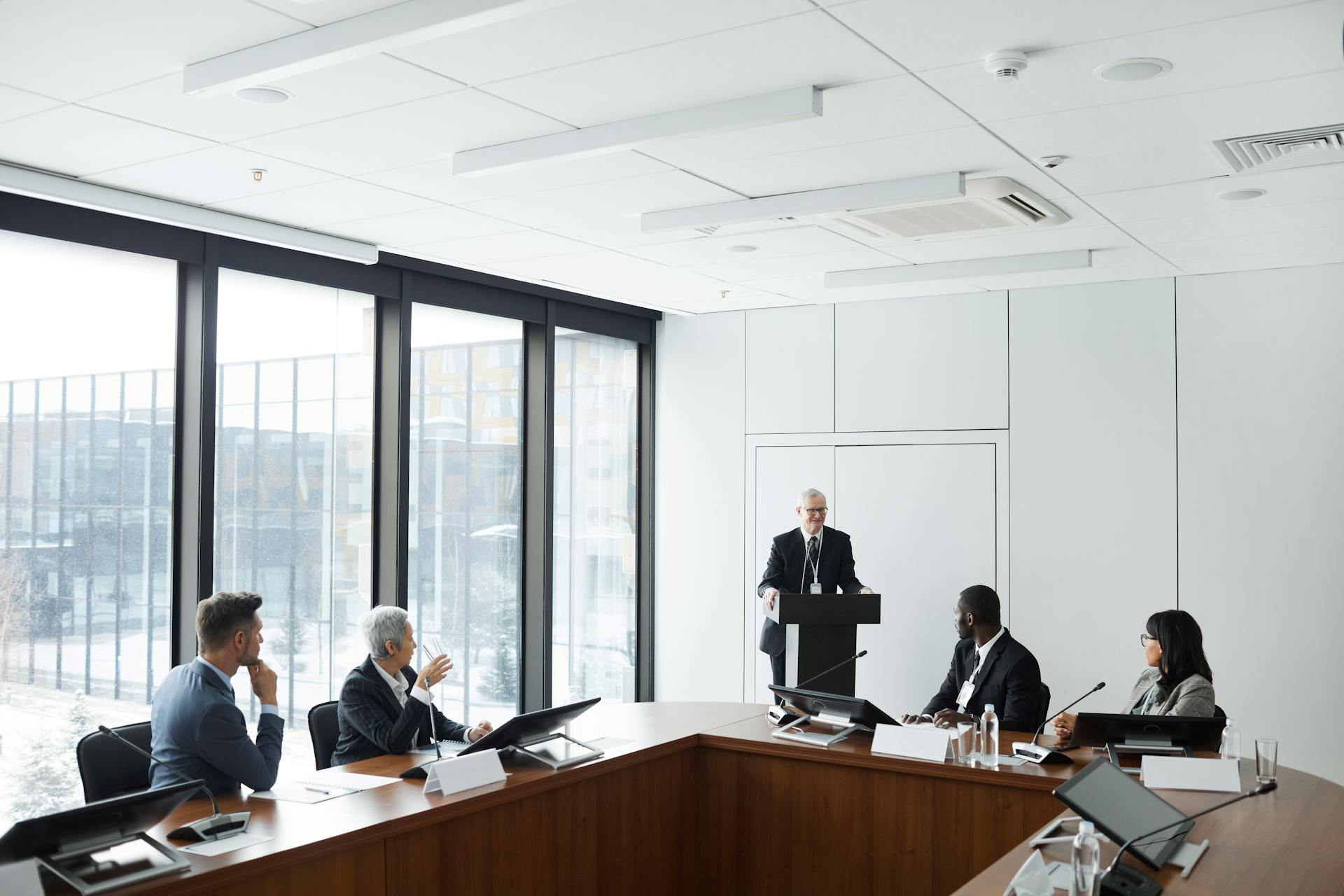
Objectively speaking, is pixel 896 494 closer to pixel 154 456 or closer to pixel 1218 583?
pixel 1218 583

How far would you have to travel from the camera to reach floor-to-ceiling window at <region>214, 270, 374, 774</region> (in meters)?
5.43

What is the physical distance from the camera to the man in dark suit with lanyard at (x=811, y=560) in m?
6.93

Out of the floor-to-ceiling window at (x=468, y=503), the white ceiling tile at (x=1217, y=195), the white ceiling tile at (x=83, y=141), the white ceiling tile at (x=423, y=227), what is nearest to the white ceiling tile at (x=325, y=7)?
the white ceiling tile at (x=83, y=141)

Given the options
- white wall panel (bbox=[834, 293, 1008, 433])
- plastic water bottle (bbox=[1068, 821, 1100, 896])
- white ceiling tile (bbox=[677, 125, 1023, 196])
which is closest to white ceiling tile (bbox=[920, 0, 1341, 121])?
white ceiling tile (bbox=[677, 125, 1023, 196])

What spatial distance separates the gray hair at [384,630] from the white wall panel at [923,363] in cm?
406

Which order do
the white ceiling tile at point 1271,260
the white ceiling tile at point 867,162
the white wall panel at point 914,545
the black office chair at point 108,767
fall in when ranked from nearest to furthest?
the black office chair at point 108,767 < the white ceiling tile at point 867,162 < the white ceiling tile at point 1271,260 < the white wall panel at point 914,545

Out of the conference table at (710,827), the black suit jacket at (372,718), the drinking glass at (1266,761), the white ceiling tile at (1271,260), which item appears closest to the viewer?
the conference table at (710,827)

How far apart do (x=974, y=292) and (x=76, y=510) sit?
203 inches

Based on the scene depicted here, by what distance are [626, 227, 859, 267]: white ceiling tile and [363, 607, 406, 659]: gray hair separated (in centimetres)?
238

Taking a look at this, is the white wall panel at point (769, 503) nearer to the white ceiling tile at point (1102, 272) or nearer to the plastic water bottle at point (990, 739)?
the white ceiling tile at point (1102, 272)

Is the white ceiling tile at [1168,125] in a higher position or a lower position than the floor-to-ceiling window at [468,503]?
higher

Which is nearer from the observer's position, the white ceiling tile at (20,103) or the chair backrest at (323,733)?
the white ceiling tile at (20,103)

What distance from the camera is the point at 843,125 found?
3.74 metres

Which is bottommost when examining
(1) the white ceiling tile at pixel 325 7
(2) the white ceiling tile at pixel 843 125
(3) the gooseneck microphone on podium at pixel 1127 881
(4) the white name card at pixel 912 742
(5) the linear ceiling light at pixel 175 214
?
(4) the white name card at pixel 912 742
